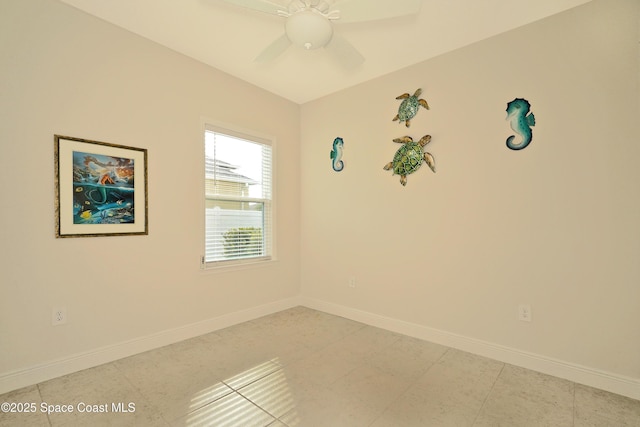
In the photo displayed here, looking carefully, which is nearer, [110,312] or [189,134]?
[110,312]

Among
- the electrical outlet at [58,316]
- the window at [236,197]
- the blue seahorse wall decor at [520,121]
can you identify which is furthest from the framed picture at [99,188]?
the blue seahorse wall decor at [520,121]

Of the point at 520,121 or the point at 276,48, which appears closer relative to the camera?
the point at 276,48

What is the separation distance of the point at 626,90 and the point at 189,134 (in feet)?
11.3

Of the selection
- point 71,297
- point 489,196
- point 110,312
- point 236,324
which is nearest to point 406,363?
point 489,196

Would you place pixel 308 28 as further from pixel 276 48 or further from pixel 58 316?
pixel 58 316

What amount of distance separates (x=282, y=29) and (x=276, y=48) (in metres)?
0.45

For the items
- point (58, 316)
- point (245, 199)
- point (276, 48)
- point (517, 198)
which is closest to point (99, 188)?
point (58, 316)

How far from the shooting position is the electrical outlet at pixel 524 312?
7.64ft

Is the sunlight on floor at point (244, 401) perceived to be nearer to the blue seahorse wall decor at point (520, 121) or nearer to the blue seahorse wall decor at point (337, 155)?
the blue seahorse wall decor at point (337, 155)

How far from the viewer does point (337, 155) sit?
11.8ft

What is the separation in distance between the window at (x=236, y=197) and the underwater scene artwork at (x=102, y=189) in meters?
0.73

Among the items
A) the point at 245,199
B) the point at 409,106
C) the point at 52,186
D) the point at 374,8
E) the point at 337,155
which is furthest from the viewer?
the point at 337,155

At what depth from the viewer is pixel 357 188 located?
11.3 ft

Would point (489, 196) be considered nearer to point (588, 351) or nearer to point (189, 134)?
point (588, 351)
